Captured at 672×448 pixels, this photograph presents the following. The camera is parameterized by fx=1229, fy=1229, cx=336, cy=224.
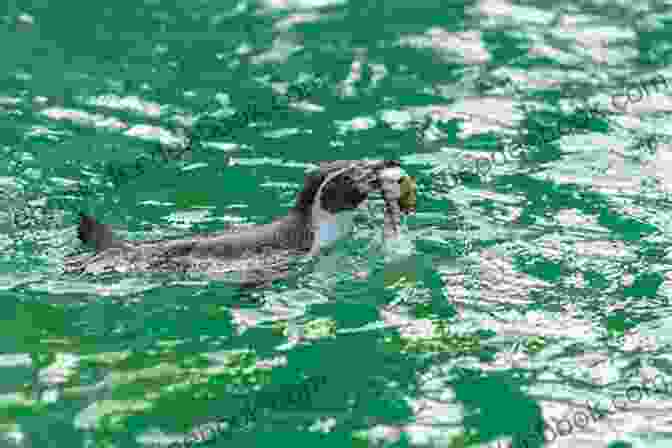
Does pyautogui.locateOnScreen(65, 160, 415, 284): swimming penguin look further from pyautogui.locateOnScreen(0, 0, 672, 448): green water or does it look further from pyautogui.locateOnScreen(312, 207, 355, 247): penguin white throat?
pyautogui.locateOnScreen(0, 0, 672, 448): green water

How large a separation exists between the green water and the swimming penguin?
0.17 m

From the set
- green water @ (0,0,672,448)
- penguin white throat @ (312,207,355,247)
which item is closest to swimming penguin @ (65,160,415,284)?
penguin white throat @ (312,207,355,247)

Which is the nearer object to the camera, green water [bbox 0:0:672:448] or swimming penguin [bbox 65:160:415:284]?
green water [bbox 0:0:672:448]

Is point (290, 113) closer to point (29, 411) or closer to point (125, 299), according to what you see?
point (125, 299)

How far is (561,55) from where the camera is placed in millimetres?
18391

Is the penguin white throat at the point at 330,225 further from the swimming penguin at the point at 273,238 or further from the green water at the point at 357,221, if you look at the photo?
the green water at the point at 357,221

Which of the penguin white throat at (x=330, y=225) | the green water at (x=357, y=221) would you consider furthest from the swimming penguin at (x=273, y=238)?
the green water at (x=357, y=221)

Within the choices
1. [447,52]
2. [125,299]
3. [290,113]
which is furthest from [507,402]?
[447,52]

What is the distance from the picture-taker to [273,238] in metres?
11.4

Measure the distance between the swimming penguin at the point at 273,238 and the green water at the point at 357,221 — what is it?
0.17m

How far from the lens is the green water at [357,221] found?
30.9ft

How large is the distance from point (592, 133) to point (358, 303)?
5912 mm

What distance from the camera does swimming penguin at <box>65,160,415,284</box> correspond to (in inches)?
438

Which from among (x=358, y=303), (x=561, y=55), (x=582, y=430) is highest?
(x=561, y=55)
